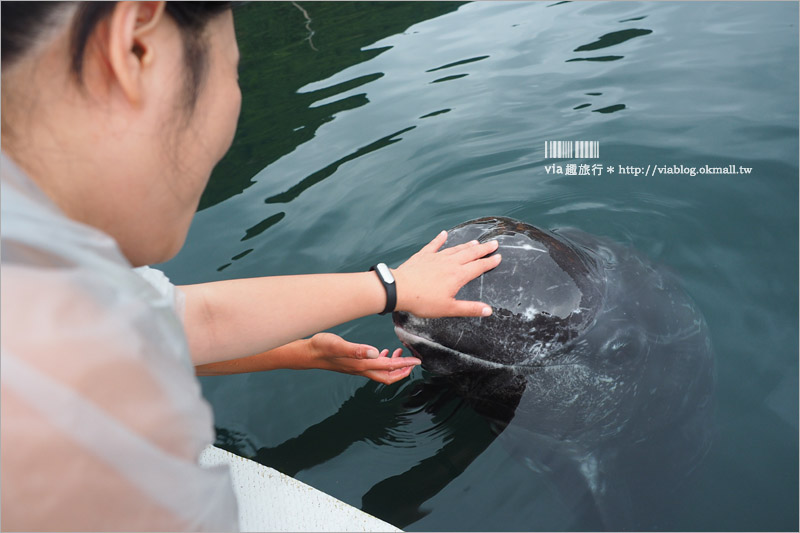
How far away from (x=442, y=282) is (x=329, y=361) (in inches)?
34.8

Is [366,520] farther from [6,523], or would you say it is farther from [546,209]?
[546,209]

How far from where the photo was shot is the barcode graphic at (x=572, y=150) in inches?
200

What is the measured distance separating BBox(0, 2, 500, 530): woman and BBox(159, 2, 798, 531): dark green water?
1.13 metres

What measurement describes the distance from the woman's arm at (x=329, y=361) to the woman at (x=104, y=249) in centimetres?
132

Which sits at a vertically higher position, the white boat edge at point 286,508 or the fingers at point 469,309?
the fingers at point 469,309

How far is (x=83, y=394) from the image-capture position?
42.5 inches

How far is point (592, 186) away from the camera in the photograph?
4.75m

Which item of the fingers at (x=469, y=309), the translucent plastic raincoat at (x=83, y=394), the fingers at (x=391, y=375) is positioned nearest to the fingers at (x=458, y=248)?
the fingers at (x=469, y=309)

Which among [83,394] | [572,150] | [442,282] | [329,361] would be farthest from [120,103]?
[572,150]

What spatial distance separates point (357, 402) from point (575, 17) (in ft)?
18.6

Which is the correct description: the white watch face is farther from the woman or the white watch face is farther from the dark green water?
the woman

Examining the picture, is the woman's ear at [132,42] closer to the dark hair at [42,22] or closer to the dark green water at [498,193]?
the dark hair at [42,22]

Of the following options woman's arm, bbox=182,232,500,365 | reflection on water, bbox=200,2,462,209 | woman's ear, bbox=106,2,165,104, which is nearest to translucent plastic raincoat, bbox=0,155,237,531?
woman's ear, bbox=106,2,165,104

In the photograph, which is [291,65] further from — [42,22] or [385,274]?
[42,22]
